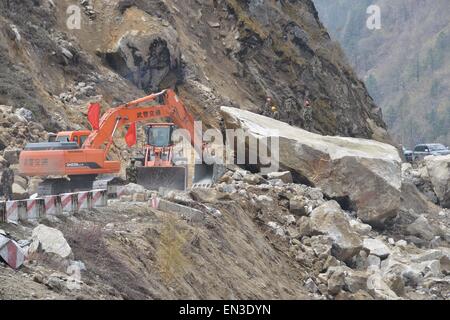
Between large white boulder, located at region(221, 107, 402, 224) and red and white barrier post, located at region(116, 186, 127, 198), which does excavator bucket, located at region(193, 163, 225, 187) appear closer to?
large white boulder, located at region(221, 107, 402, 224)

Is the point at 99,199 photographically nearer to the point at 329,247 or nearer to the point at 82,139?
the point at 329,247

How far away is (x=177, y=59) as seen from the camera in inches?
1281

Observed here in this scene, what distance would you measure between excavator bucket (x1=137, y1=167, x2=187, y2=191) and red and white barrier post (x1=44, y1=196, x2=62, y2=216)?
7.16 meters

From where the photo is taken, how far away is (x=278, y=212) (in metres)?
19.3

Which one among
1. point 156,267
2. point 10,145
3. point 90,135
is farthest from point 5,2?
point 156,267

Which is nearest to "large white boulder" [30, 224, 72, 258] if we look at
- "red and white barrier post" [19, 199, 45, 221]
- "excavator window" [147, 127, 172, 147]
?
"red and white barrier post" [19, 199, 45, 221]

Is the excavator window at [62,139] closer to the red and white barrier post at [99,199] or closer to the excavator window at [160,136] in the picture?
the excavator window at [160,136]

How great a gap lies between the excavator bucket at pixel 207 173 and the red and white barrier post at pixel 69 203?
7645 mm

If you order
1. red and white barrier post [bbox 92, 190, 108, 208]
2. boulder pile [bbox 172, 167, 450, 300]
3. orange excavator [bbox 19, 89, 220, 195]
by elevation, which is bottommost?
boulder pile [bbox 172, 167, 450, 300]

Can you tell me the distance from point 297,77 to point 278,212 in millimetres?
22134

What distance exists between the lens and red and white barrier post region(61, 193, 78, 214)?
1307cm

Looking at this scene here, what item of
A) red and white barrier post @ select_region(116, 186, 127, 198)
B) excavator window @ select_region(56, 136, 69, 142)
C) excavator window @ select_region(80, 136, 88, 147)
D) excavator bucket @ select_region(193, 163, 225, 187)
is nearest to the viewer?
red and white barrier post @ select_region(116, 186, 127, 198)

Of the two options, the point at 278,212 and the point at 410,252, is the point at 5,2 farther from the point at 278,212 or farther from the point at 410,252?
the point at 410,252
